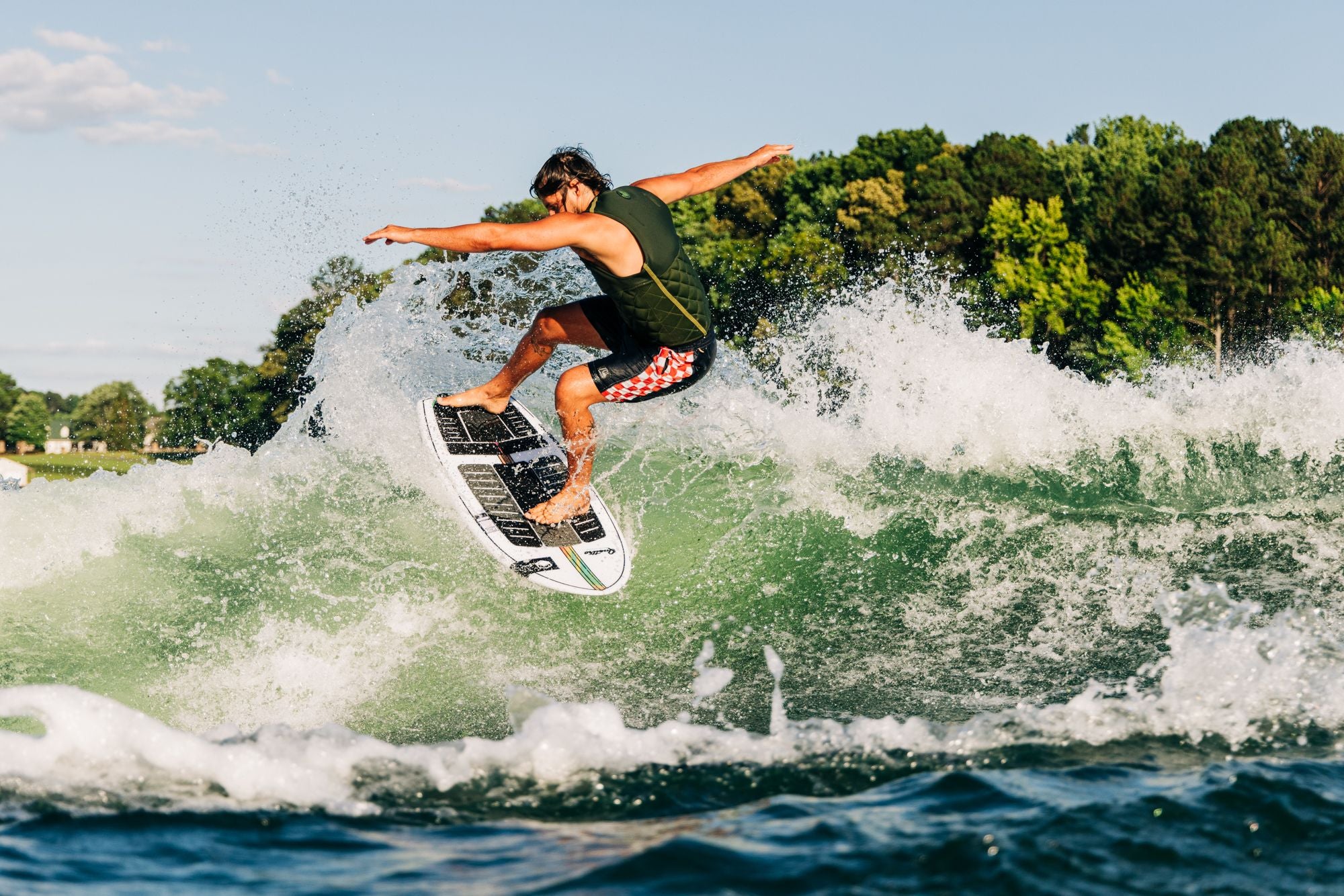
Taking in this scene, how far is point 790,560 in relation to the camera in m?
6.83

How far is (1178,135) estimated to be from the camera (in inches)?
1950

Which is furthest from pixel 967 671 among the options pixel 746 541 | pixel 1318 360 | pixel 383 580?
pixel 1318 360

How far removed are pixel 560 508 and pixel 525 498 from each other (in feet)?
1.08

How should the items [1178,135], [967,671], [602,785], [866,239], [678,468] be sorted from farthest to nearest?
1. [1178,135]
2. [866,239]
3. [678,468]
4. [967,671]
5. [602,785]

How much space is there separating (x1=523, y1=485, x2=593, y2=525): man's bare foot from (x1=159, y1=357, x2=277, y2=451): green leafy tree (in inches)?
2148

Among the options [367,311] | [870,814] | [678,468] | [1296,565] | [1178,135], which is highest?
[1178,135]

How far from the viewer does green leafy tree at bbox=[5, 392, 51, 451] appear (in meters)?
131

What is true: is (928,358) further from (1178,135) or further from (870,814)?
(1178,135)

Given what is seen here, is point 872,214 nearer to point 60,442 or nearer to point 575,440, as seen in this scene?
point 575,440

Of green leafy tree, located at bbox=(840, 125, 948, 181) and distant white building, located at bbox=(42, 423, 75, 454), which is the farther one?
distant white building, located at bbox=(42, 423, 75, 454)

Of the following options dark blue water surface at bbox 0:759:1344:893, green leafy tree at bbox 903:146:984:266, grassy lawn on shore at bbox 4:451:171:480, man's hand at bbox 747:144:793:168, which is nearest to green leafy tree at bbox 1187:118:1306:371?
green leafy tree at bbox 903:146:984:266

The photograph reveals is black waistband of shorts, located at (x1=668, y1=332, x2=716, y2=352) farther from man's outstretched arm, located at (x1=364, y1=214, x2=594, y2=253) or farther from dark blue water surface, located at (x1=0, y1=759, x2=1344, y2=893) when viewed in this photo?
dark blue water surface, located at (x1=0, y1=759, x2=1344, y2=893)

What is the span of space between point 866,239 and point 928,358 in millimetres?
38208

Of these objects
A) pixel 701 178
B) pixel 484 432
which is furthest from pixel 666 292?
pixel 484 432
